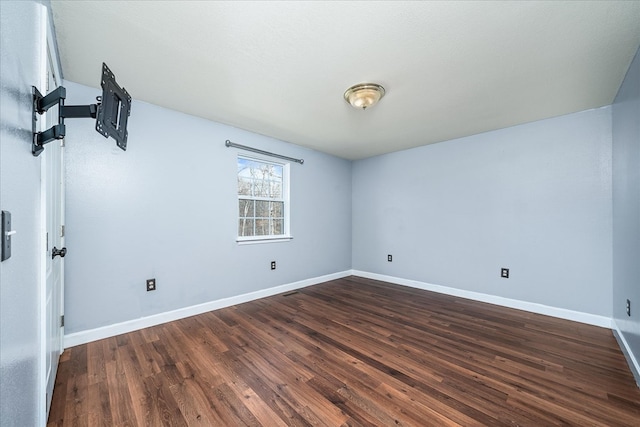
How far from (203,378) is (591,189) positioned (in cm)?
406

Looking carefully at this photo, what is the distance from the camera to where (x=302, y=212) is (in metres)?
4.12

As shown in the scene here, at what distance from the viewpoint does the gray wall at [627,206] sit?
182 centimetres

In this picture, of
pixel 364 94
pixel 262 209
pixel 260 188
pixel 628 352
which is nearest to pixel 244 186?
pixel 260 188

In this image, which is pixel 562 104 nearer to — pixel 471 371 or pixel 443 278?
pixel 443 278

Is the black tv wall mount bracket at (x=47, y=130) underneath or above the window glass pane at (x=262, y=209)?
above

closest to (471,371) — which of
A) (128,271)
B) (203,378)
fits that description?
(203,378)

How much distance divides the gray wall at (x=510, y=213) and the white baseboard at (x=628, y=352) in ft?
0.97

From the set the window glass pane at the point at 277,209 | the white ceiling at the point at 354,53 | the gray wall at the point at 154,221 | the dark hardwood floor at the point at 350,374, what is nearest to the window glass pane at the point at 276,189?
the window glass pane at the point at 277,209

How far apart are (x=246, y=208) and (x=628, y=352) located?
154 inches

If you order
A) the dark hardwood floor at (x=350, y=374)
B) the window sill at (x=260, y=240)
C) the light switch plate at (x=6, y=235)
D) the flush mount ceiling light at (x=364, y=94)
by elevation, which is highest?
the flush mount ceiling light at (x=364, y=94)

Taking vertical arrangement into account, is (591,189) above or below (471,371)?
above

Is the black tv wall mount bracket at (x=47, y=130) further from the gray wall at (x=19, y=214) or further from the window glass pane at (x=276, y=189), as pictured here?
the window glass pane at (x=276, y=189)

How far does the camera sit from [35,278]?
3.23 ft

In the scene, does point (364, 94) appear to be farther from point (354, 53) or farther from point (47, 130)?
point (47, 130)
